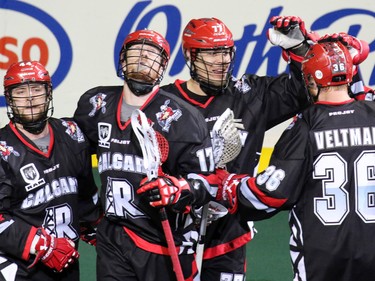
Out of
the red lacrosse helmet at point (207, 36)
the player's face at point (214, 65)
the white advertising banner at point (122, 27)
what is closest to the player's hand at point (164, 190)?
the player's face at point (214, 65)

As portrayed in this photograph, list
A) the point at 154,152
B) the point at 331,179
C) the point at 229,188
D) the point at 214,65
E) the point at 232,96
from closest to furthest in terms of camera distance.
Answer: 1. the point at 331,179
2. the point at 154,152
3. the point at 229,188
4. the point at 214,65
5. the point at 232,96

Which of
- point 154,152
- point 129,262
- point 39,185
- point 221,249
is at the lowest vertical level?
point 221,249

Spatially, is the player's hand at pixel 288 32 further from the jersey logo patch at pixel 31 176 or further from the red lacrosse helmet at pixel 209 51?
the jersey logo patch at pixel 31 176

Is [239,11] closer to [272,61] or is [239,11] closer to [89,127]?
[272,61]

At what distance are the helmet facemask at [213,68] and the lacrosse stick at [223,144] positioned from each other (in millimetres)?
178

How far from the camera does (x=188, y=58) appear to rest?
18.4 feet

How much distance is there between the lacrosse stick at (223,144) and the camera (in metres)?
5.21

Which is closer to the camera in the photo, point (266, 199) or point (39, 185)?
point (266, 199)

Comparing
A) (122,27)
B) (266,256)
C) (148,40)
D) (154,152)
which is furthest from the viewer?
(122,27)

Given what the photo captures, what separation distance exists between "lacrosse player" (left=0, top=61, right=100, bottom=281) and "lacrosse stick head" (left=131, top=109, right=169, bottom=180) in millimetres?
507

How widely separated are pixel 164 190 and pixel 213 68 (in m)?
0.95

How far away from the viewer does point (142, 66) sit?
16.7 feet

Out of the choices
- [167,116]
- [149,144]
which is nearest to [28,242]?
[149,144]

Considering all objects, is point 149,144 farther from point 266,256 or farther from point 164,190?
point 266,256
